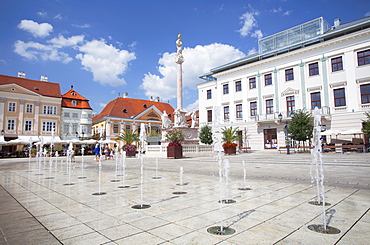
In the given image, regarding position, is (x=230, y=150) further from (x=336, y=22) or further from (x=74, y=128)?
(x=74, y=128)

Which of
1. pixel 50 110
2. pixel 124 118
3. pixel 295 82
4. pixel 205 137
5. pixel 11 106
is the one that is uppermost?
pixel 295 82

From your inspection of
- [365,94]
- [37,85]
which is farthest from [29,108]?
[365,94]

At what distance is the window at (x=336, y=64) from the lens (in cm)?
2972

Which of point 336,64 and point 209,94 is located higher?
point 336,64

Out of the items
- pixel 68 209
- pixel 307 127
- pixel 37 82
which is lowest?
pixel 68 209

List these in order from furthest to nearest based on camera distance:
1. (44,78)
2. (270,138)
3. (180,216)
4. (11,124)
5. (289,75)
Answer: (44,78) → (11,124) → (270,138) → (289,75) → (180,216)

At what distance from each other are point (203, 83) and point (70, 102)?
2760 cm

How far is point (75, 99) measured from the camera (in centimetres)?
5156

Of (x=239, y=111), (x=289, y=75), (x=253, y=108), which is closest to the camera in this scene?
(x=289, y=75)

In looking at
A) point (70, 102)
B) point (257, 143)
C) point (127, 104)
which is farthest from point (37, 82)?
point (257, 143)

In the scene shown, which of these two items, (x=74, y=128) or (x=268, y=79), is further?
(x=74, y=128)

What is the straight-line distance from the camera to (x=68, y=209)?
4.90 m

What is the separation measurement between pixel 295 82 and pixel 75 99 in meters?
41.8

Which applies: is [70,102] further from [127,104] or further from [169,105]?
[169,105]
